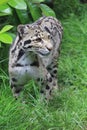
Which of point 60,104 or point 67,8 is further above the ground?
point 60,104

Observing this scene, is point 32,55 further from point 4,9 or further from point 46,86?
point 4,9

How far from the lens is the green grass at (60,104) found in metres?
4.28

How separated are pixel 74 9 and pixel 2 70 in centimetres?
280

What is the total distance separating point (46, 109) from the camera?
4656mm

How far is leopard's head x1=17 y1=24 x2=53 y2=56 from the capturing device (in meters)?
4.26

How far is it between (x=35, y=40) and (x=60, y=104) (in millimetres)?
1015

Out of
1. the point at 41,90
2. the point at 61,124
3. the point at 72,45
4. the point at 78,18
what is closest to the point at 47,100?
the point at 41,90

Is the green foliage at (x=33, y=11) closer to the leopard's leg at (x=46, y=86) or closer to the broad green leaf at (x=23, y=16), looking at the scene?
the broad green leaf at (x=23, y=16)

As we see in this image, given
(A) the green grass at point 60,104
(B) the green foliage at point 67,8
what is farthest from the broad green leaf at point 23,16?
(B) the green foliage at point 67,8

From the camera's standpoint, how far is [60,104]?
5023 millimetres

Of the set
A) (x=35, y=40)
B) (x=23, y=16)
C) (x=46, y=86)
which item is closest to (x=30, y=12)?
(x=23, y=16)

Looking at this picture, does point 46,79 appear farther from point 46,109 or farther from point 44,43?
point 44,43

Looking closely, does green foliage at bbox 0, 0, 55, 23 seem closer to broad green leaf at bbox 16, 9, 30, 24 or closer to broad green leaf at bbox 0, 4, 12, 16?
broad green leaf at bbox 16, 9, 30, 24

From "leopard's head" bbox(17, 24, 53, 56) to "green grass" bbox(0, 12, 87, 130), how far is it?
0.57 meters
